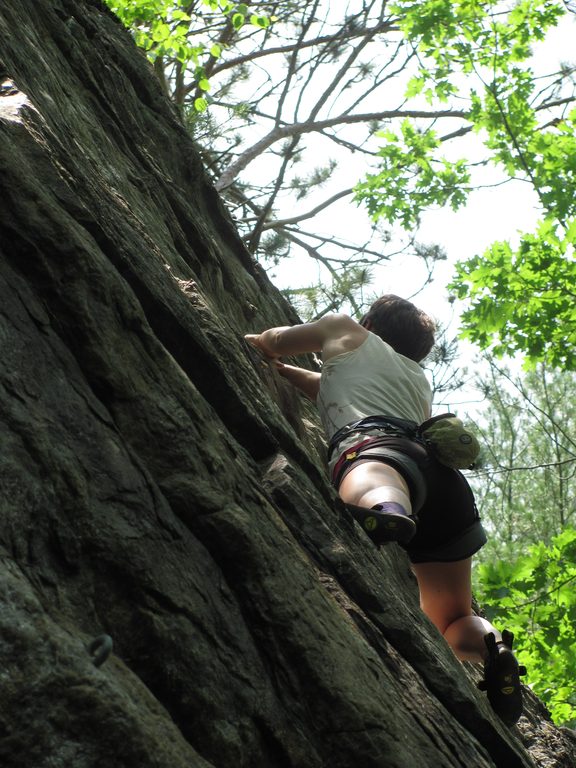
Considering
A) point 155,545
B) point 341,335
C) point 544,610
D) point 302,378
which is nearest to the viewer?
point 155,545

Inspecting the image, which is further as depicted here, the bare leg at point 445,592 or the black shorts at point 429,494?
the bare leg at point 445,592

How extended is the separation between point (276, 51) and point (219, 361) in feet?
32.3

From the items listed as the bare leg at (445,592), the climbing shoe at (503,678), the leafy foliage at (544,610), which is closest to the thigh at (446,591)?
the bare leg at (445,592)

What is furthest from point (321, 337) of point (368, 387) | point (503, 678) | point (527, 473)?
point (527, 473)

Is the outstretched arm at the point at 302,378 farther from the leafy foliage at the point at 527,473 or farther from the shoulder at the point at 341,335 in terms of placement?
the leafy foliage at the point at 527,473

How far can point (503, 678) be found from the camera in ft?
12.1

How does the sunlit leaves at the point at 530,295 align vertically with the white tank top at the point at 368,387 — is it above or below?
above

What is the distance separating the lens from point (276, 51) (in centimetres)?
1193

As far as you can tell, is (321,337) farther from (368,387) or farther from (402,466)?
(402,466)

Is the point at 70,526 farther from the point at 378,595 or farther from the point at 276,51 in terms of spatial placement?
the point at 276,51

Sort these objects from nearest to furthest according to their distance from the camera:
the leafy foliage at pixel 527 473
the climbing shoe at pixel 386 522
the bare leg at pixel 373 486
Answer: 1. the climbing shoe at pixel 386 522
2. the bare leg at pixel 373 486
3. the leafy foliage at pixel 527 473

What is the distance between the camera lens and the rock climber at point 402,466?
3.71 m

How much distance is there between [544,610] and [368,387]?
4441 mm

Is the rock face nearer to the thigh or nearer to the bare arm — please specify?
the thigh
